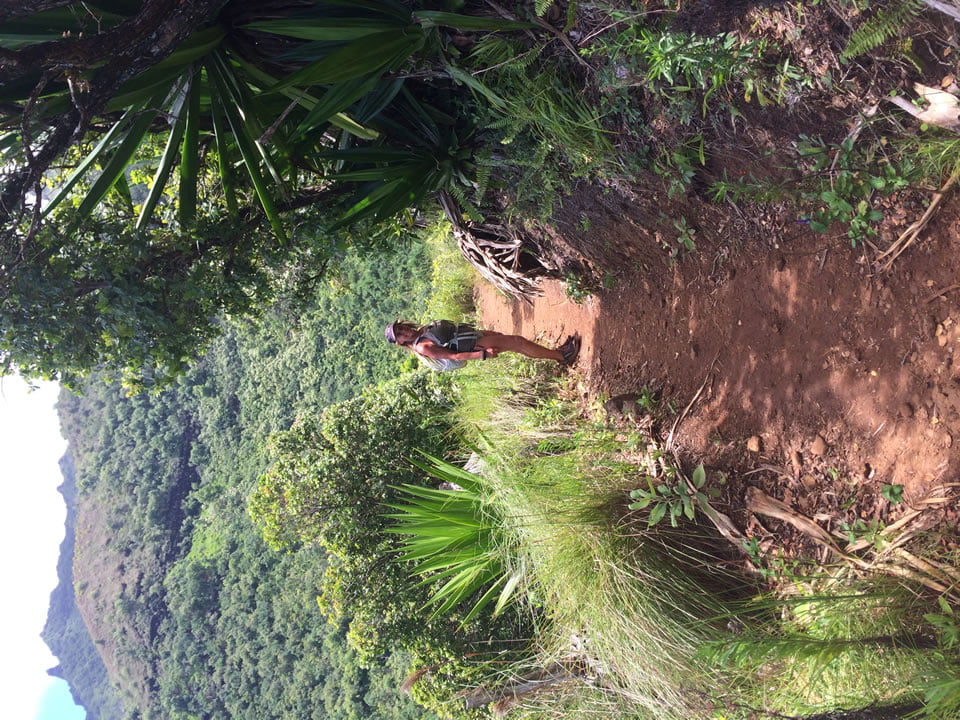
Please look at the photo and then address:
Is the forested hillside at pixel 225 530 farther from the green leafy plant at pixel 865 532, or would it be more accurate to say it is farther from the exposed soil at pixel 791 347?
the green leafy plant at pixel 865 532

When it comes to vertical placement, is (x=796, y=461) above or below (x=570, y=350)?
below

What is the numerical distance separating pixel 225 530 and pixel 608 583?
11394 mm

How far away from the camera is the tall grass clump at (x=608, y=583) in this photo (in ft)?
9.23

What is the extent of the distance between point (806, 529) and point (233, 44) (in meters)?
3.37

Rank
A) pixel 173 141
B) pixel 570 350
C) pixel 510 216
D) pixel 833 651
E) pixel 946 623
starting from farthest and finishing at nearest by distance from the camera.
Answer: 1. pixel 570 350
2. pixel 510 216
3. pixel 173 141
4. pixel 833 651
5. pixel 946 623

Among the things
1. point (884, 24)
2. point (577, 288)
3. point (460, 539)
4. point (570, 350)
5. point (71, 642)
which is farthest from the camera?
point (71, 642)

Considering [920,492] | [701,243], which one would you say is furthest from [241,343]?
[920,492]

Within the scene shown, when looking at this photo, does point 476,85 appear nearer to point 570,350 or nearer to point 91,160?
point 91,160


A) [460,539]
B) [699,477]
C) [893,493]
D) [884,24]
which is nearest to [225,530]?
[460,539]

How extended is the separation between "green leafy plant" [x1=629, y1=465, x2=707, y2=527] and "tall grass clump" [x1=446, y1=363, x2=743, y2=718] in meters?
0.13

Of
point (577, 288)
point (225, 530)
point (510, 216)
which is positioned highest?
point (510, 216)

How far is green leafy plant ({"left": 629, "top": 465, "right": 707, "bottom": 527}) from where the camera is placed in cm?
297

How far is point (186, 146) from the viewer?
3.10 metres

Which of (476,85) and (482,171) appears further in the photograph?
(482,171)
